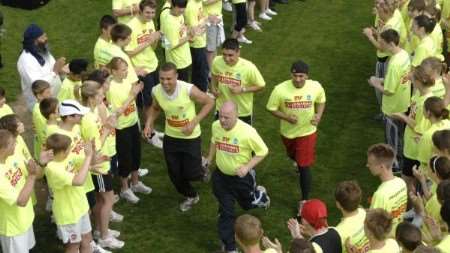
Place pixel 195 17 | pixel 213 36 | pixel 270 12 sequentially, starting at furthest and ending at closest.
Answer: pixel 270 12 < pixel 213 36 < pixel 195 17

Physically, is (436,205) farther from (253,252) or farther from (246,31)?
(246,31)

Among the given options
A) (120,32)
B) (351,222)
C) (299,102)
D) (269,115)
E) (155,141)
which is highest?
(120,32)

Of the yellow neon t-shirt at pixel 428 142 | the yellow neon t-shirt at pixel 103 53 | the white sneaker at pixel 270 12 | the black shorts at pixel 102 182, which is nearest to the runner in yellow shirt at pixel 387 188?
the yellow neon t-shirt at pixel 428 142

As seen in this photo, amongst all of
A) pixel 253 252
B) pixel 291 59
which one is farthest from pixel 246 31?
pixel 253 252

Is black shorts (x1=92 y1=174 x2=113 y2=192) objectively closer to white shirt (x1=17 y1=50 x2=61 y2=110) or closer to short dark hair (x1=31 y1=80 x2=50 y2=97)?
short dark hair (x1=31 y1=80 x2=50 y2=97)

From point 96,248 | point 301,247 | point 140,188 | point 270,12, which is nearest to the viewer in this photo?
point 301,247

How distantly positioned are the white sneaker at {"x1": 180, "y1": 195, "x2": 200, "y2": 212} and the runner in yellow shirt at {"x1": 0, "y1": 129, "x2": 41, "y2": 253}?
258 cm

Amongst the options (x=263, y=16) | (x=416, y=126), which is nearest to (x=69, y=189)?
(x=416, y=126)

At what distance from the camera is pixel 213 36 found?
1277 centimetres

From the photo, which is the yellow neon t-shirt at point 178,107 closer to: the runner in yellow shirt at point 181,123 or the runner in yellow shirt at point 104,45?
the runner in yellow shirt at point 181,123

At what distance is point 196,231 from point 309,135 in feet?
6.65

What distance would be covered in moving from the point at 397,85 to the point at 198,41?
385cm

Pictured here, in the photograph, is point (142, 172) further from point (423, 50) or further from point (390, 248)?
point (390, 248)

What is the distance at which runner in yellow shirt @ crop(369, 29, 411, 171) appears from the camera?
965 cm
